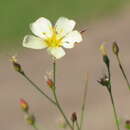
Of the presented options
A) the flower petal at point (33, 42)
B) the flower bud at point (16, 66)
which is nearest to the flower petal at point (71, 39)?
the flower petal at point (33, 42)

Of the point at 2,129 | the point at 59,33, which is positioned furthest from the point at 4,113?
the point at 59,33

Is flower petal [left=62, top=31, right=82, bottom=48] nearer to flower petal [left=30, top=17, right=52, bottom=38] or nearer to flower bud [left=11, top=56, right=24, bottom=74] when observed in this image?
flower petal [left=30, top=17, right=52, bottom=38]

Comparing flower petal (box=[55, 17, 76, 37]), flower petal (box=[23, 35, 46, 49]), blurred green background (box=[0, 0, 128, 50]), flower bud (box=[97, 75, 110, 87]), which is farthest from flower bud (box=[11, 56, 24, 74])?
blurred green background (box=[0, 0, 128, 50])

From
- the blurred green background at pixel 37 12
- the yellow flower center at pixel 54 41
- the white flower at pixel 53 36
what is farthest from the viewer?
the blurred green background at pixel 37 12

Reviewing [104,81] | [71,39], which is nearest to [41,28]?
[71,39]

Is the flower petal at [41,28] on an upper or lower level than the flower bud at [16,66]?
upper

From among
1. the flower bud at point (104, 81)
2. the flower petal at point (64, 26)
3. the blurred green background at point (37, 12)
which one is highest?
the blurred green background at point (37, 12)

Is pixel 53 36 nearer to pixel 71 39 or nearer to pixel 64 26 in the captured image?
pixel 64 26

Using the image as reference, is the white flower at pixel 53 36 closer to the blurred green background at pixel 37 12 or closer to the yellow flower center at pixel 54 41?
Answer: the yellow flower center at pixel 54 41
